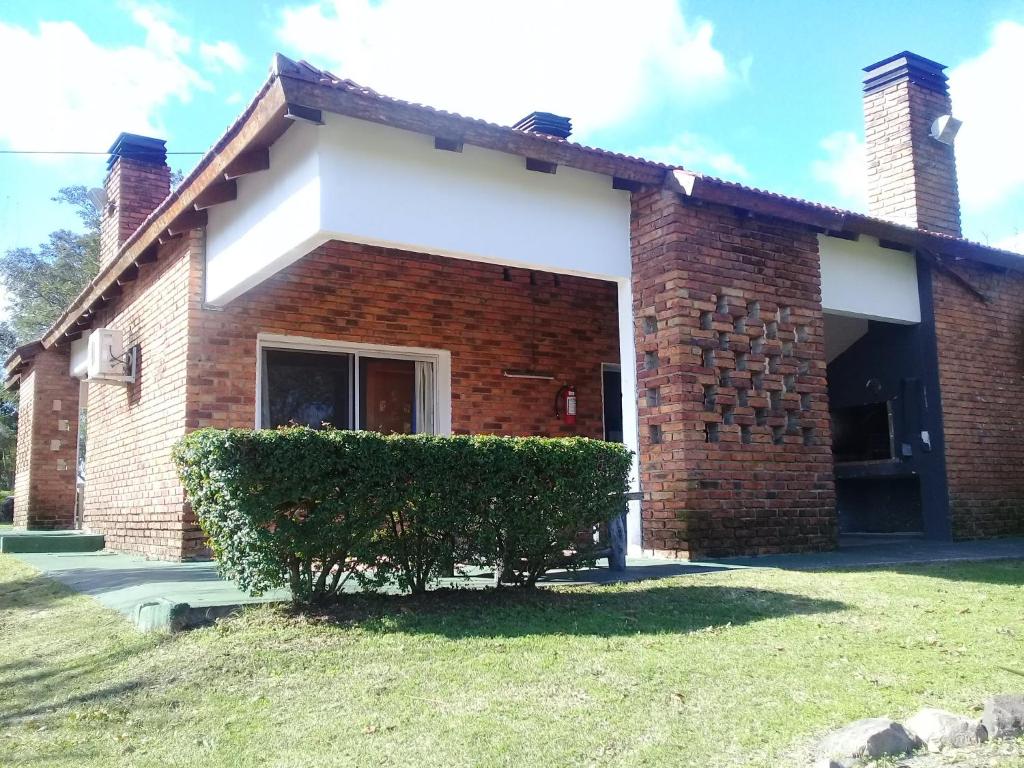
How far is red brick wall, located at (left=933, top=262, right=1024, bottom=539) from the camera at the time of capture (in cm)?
1026

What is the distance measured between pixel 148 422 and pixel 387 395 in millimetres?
2510

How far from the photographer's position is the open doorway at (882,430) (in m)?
10.3

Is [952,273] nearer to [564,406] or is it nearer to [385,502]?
[564,406]

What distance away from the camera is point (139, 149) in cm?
1286

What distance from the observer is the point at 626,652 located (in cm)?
446

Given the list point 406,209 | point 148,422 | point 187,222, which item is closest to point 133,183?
point 148,422

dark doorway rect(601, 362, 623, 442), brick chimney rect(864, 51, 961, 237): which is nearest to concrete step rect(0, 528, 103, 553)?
dark doorway rect(601, 362, 623, 442)

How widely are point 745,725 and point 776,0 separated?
11.5 metres

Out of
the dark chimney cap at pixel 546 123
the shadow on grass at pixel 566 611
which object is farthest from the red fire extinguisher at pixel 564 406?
the shadow on grass at pixel 566 611

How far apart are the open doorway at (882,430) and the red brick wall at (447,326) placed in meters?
2.89

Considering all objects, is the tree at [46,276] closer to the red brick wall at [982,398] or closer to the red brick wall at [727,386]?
the red brick wall at [727,386]

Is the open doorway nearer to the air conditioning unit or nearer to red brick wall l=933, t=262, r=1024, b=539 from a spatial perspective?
red brick wall l=933, t=262, r=1024, b=539

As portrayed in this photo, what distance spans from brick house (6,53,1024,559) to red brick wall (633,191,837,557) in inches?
1.0

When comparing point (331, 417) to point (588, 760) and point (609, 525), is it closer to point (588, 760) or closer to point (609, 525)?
point (609, 525)
